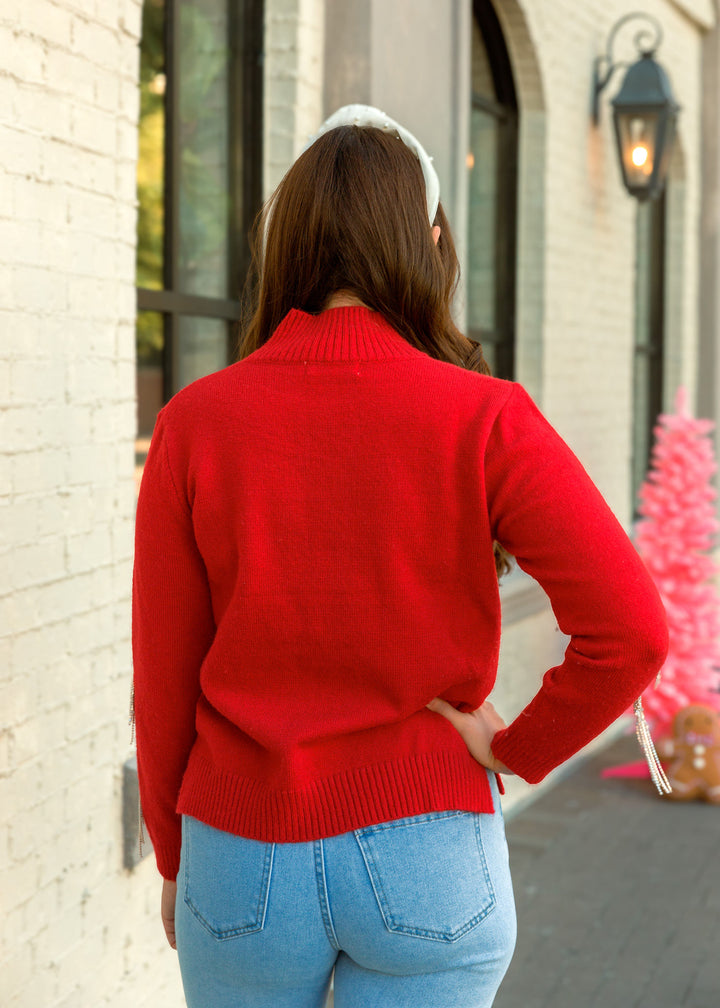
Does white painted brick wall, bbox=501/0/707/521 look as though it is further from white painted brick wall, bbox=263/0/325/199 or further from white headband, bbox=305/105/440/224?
white headband, bbox=305/105/440/224

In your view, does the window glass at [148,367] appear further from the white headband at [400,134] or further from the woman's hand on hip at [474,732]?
the woman's hand on hip at [474,732]

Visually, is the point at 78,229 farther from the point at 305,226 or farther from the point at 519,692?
the point at 519,692

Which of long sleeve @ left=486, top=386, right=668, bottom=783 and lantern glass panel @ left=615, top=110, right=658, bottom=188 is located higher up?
lantern glass panel @ left=615, top=110, right=658, bottom=188

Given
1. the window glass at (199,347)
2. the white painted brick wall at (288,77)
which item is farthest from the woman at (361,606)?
the white painted brick wall at (288,77)

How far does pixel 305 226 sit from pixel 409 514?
15.7 inches

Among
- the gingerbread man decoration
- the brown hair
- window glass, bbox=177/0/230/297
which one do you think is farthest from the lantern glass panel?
the brown hair

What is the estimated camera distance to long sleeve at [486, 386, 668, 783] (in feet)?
4.65

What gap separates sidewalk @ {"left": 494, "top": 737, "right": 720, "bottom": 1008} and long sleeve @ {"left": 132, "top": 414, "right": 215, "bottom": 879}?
A: 2.25 meters

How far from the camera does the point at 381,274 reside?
1.51 metres

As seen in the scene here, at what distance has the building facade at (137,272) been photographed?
8.18 feet

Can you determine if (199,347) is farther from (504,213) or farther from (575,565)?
(504,213)

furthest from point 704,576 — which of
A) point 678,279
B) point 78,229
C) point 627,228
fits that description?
point 78,229

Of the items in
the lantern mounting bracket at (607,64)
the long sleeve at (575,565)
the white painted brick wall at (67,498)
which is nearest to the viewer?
the long sleeve at (575,565)

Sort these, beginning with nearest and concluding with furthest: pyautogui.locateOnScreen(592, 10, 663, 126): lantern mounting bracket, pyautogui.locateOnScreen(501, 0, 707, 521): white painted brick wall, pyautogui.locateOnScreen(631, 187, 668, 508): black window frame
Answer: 1. pyautogui.locateOnScreen(501, 0, 707, 521): white painted brick wall
2. pyautogui.locateOnScreen(592, 10, 663, 126): lantern mounting bracket
3. pyautogui.locateOnScreen(631, 187, 668, 508): black window frame
